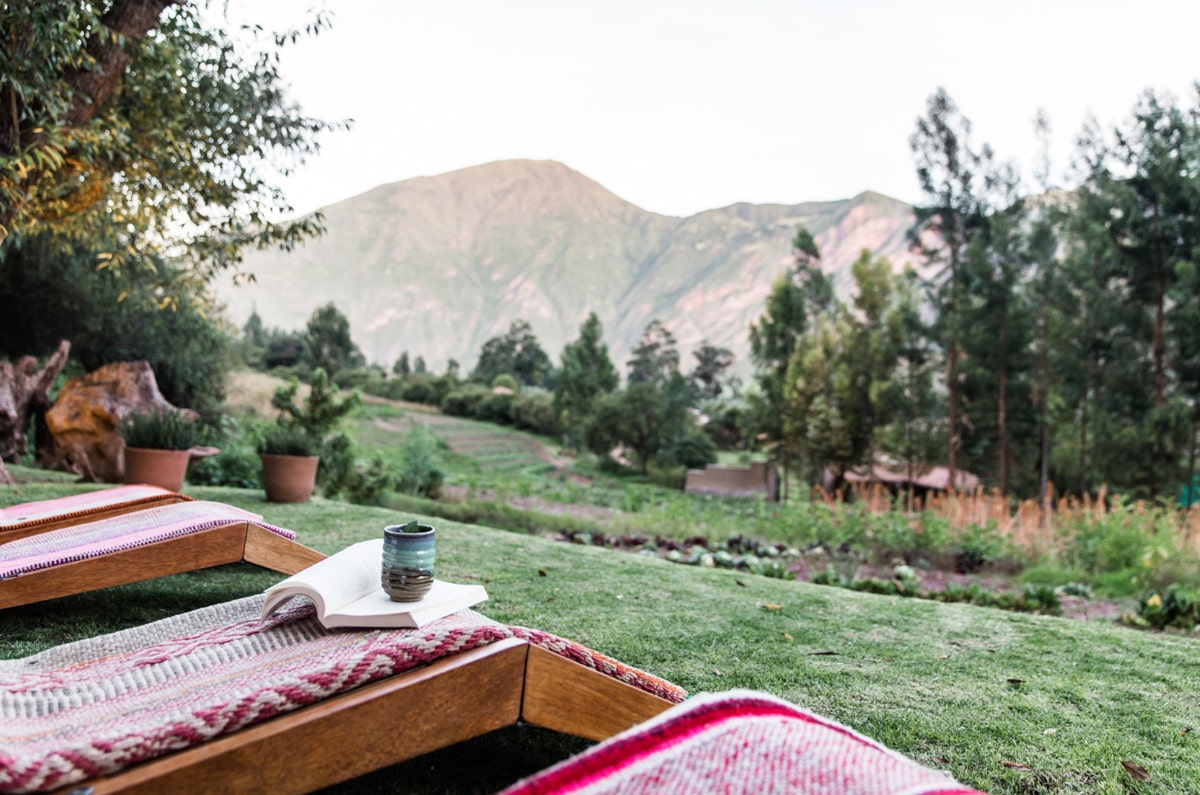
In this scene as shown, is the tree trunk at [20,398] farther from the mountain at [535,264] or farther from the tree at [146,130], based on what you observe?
the mountain at [535,264]

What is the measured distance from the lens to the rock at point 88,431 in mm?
→ 6875

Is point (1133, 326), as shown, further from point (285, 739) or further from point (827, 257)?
point (827, 257)

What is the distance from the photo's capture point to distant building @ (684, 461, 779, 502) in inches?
955

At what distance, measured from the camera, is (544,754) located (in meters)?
1.65

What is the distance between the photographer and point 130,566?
Answer: 212 centimetres

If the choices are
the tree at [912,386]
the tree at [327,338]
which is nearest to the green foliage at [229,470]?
the tree at [912,386]

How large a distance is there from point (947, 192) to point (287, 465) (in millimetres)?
22087

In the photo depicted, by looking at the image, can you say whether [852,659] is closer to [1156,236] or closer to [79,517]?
[79,517]

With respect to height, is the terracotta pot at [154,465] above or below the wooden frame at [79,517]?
below

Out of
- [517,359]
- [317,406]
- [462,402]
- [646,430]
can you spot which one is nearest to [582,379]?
[646,430]

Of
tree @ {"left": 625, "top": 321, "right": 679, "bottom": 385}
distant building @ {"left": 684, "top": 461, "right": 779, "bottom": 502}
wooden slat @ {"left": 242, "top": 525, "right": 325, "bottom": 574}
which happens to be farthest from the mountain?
wooden slat @ {"left": 242, "top": 525, "right": 325, "bottom": 574}

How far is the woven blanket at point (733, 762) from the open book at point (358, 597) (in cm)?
55

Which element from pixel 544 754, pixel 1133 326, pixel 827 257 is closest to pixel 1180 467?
pixel 1133 326

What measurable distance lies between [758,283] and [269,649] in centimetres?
9654
